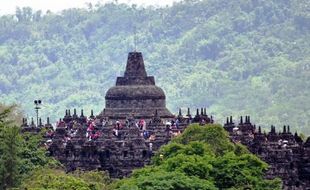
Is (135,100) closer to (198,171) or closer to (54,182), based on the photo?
(198,171)

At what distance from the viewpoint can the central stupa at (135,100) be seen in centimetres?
10819

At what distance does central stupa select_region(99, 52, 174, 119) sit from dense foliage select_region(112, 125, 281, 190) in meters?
25.7

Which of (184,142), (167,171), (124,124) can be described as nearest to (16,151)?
(167,171)

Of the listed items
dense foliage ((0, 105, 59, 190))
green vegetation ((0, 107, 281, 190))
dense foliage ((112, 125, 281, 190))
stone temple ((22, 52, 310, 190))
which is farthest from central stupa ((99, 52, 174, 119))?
Result: dense foliage ((0, 105, 59, 190))

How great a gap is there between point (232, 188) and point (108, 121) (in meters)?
34.7

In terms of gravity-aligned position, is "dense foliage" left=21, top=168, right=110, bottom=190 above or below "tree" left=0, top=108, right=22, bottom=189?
below

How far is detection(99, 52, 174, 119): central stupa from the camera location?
355 feet

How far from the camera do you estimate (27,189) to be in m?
67.6

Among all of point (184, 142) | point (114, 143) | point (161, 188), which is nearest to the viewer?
point (161, 188)

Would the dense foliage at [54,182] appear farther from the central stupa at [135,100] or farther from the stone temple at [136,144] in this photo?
the central stupa at [135,100]

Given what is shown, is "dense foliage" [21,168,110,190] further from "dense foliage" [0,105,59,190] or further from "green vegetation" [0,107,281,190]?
"dense foliage" [0,105,59,190]

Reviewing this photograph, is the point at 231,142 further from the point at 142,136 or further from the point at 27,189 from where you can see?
the point at 27,189

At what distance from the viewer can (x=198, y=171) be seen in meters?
71.9

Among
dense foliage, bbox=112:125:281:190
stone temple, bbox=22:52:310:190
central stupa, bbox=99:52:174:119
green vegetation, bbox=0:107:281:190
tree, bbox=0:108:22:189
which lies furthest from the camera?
central stupa, bbox=99:52:174:119
